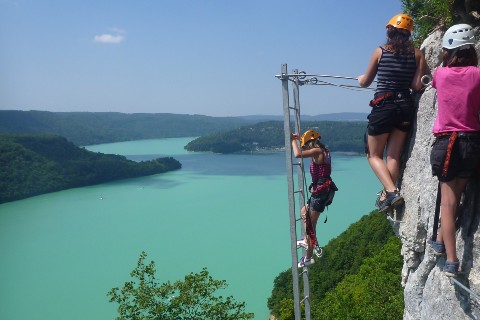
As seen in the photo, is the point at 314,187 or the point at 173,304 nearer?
the point at 314,187

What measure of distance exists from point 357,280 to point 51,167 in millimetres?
62844

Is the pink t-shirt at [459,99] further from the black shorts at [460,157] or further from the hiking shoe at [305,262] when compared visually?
the hiking shoe at [305,262]

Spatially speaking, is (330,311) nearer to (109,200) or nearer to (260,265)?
(260,265)

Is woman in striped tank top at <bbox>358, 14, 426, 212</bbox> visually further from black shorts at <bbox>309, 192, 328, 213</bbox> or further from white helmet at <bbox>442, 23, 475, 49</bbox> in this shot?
black shorts at <bbox>309, 192, 328, 213</bbox>

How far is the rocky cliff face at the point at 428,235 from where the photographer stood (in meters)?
2.24

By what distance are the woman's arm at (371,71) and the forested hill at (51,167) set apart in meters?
61.7

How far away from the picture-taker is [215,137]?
113m

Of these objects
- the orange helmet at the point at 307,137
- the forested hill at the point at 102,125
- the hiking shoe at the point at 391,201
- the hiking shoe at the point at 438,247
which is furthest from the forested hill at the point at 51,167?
the hiking shoe at the point at 438,247

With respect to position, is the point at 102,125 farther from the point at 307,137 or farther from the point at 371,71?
the point at 371,71

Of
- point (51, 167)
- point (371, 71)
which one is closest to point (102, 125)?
point (51, 167)

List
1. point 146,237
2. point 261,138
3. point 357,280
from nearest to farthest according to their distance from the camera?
1. point 357,280
2. point 146,237
3. point 261,138

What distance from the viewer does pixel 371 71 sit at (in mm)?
2822

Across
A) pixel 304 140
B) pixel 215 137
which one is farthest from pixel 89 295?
pixel 215 137

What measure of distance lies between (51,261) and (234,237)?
14852mm
